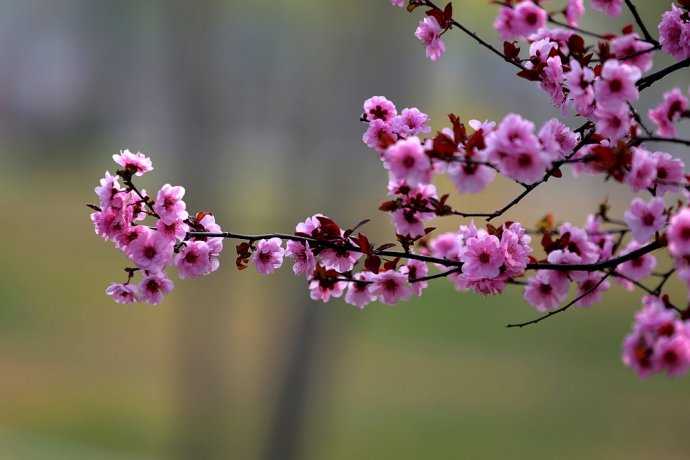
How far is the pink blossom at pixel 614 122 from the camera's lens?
861 mm

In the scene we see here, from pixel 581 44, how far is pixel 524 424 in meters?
4.02

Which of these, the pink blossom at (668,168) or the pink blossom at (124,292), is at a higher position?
the pink blossom at (668,168)

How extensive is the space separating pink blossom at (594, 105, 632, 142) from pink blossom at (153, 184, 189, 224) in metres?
0.44

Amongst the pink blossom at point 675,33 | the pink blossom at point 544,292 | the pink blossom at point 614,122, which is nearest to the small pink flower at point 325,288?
the pink blossom at point 544,292

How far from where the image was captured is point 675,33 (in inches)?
38.3

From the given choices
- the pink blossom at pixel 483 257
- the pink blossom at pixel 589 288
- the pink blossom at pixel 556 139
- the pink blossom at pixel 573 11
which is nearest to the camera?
the pink blossom at pixel 556 139

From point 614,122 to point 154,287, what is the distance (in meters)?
0.52

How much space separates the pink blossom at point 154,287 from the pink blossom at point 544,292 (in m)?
0.41

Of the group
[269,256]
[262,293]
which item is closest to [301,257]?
[269,256]

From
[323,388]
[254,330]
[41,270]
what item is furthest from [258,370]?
[41,270]

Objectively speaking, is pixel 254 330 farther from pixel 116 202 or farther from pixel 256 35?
pixel 116 202

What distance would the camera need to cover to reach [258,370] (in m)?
4.33

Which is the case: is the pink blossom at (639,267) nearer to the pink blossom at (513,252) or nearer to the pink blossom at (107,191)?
the pink blossom at (513,252)

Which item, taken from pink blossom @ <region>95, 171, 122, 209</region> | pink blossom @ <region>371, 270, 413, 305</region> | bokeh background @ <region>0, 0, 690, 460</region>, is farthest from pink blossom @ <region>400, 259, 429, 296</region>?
bokeh background @ <region>0, 0, 690, 460</region>
